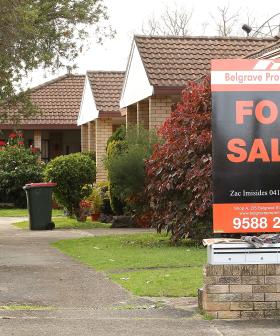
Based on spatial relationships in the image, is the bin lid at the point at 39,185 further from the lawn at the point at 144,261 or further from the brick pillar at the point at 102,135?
the brick pillar at the point at 102,135

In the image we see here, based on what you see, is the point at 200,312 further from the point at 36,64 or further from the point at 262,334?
the point at 36,64

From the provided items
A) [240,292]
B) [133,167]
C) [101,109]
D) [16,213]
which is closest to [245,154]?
[240,292]

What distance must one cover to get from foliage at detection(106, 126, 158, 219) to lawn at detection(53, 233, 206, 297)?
3.05ft

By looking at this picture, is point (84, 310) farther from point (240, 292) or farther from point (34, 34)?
point (34, 34)

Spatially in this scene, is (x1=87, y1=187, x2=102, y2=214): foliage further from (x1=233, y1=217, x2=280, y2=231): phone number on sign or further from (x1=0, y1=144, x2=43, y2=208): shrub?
(x1=233, y1=217, x2=280, y2=231): phone number on sign

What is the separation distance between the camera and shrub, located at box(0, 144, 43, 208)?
33.5m

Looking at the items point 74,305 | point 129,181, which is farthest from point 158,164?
point 74,305

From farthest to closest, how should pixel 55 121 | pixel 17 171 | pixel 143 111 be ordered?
pixel 55 121 → pixel 17 171 → pixel 143 111

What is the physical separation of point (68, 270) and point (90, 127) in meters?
21.3

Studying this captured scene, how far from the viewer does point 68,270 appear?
12.8m

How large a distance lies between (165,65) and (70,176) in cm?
413

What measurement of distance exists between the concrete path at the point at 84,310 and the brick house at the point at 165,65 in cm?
912

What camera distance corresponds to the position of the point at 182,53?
23.5m

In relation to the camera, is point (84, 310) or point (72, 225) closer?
point (84, 310)
